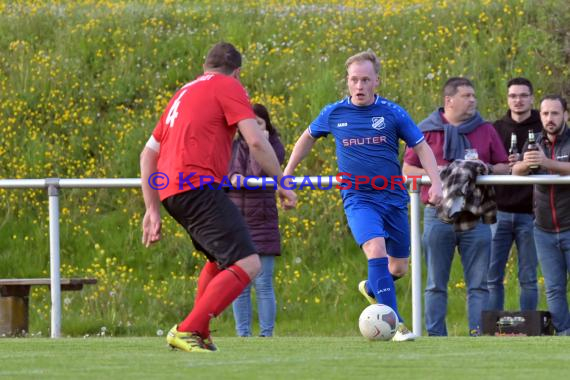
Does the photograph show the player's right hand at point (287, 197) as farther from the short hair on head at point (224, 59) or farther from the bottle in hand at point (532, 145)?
the bottle in hand at point (532, 145)

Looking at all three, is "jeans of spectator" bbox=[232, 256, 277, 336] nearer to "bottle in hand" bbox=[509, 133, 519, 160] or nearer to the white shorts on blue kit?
the white shorts on blue kit

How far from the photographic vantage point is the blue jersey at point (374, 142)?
952 cm

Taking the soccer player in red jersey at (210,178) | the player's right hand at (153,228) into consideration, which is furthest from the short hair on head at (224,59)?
the player's right hand at (153,228)

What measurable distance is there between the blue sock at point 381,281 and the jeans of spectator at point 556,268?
1.90 meters

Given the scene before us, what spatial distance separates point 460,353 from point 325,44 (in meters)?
12.6

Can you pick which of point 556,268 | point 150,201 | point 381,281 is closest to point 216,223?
point 150,201

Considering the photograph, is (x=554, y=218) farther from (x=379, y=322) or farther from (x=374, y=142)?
(x=379, y=322)

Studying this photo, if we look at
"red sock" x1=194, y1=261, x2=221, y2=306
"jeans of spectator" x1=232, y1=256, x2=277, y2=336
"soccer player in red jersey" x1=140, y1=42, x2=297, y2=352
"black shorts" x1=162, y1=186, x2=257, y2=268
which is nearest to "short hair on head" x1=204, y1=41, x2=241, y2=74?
"soccer player in red jersey" x1=140, y1=42, x2=297, y2=352

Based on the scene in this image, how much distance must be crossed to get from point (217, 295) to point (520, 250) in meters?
3.92

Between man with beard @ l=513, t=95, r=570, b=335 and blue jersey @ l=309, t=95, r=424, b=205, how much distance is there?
52.2 inches

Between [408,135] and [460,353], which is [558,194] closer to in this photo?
[408,135]

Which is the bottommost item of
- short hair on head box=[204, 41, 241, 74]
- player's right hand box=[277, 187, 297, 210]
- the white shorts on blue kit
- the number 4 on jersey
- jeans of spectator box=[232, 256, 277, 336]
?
jeans of spectator box=[232, 256, 277, 336]

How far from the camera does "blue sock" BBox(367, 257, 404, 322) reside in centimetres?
927

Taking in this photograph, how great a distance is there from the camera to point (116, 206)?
55.6 feet
